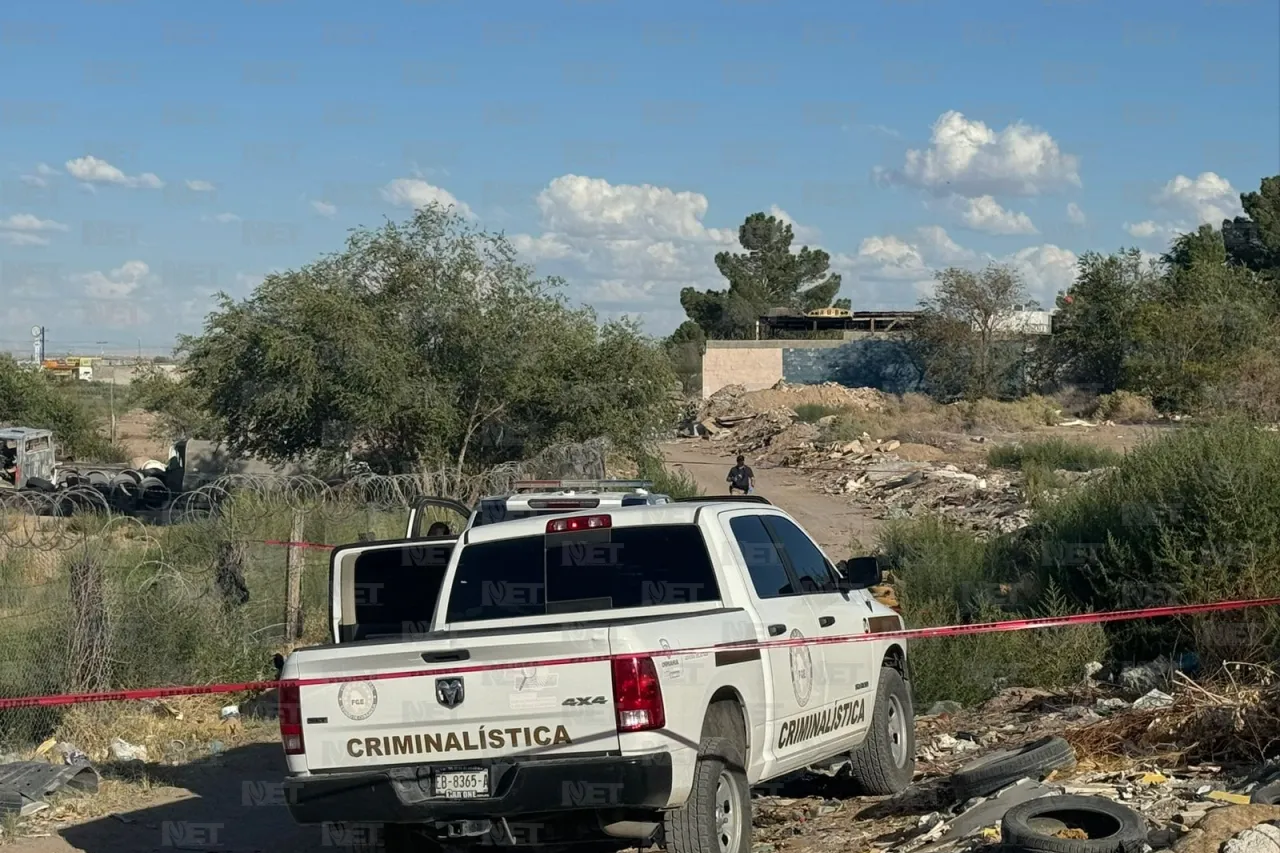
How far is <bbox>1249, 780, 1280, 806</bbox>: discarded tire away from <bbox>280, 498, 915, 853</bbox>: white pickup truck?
2274mm

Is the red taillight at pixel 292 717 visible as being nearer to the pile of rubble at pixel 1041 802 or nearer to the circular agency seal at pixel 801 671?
the circular agency seal at pixel 801 671

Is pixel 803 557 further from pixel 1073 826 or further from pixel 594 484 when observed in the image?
pixel 1073 826

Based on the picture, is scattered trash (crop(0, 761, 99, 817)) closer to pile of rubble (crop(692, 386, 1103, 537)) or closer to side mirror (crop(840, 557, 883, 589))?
side mirror (crop(840, 557, 883, 589))

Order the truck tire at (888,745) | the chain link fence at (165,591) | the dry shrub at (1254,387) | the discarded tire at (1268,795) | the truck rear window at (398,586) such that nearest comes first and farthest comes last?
the discarded tire at (1268,795) → the truck tire at (888,745) → the truck rear window at (398,586) → the chain link fence at (165,591) → the dry shrub at (1254,387)

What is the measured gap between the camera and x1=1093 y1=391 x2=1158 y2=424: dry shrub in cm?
5162

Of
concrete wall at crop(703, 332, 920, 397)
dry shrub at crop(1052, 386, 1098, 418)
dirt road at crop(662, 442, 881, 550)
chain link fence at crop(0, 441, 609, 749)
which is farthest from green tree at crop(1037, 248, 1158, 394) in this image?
chain link fence at crop(0, 441, 609, 749)

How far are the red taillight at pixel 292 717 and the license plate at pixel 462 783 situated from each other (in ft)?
2.30

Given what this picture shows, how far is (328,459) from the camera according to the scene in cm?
2934

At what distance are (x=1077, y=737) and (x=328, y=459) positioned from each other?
21860mm

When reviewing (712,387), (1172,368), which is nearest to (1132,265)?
(1172,368)

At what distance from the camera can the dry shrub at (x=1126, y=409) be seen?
5162 cm

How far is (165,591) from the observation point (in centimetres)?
1321

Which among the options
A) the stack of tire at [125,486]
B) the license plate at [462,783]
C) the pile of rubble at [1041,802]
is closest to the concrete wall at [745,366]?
the stack of tire at [125,486]

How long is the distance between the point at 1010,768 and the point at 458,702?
337 centimetres
